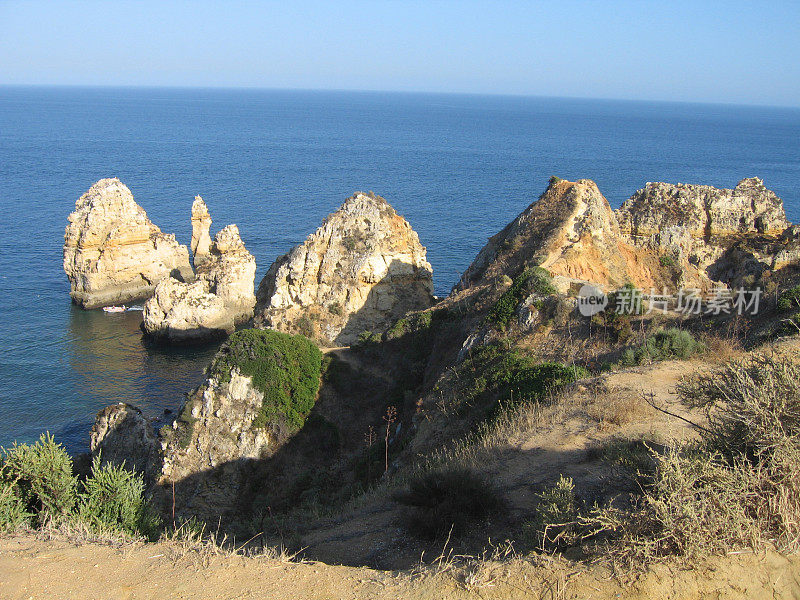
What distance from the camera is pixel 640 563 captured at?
644 cm

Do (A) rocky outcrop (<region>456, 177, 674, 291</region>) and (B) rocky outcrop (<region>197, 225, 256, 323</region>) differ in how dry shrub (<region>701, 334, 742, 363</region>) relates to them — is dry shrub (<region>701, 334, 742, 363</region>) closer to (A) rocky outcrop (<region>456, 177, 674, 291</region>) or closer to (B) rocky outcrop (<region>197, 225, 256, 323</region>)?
(A) rocky outcrop (<region>456, 177, 674, 291</region>)

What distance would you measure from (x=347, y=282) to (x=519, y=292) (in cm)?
1410

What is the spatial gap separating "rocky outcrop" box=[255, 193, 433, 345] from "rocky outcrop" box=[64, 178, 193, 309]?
19.1 m

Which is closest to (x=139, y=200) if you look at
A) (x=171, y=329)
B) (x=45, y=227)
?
(x=45, y=227)

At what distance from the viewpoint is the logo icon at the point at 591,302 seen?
1969cm

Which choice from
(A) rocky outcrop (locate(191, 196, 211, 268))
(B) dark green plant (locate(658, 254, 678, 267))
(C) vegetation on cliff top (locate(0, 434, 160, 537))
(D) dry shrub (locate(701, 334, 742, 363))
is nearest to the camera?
(C) vegetation on cliff top (locate(0, 434, 160, 537))

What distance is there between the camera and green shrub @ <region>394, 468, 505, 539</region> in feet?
31.6

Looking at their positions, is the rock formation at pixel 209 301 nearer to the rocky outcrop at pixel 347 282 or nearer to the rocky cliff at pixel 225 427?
the rocky outcrop at pixel 347 282

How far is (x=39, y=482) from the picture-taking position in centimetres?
1078

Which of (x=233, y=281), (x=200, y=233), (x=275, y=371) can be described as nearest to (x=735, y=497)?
(x=275, y=371)

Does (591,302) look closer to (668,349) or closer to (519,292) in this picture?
(519,292)

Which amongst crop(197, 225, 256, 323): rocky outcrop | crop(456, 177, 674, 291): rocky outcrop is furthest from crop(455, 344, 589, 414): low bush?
crop(197, 225, 256, 323): rocky outcrop

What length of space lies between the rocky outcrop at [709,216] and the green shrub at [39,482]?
3214 cm

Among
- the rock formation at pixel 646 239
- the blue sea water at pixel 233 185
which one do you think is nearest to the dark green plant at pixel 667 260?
the rock formation at pixel 646 239
